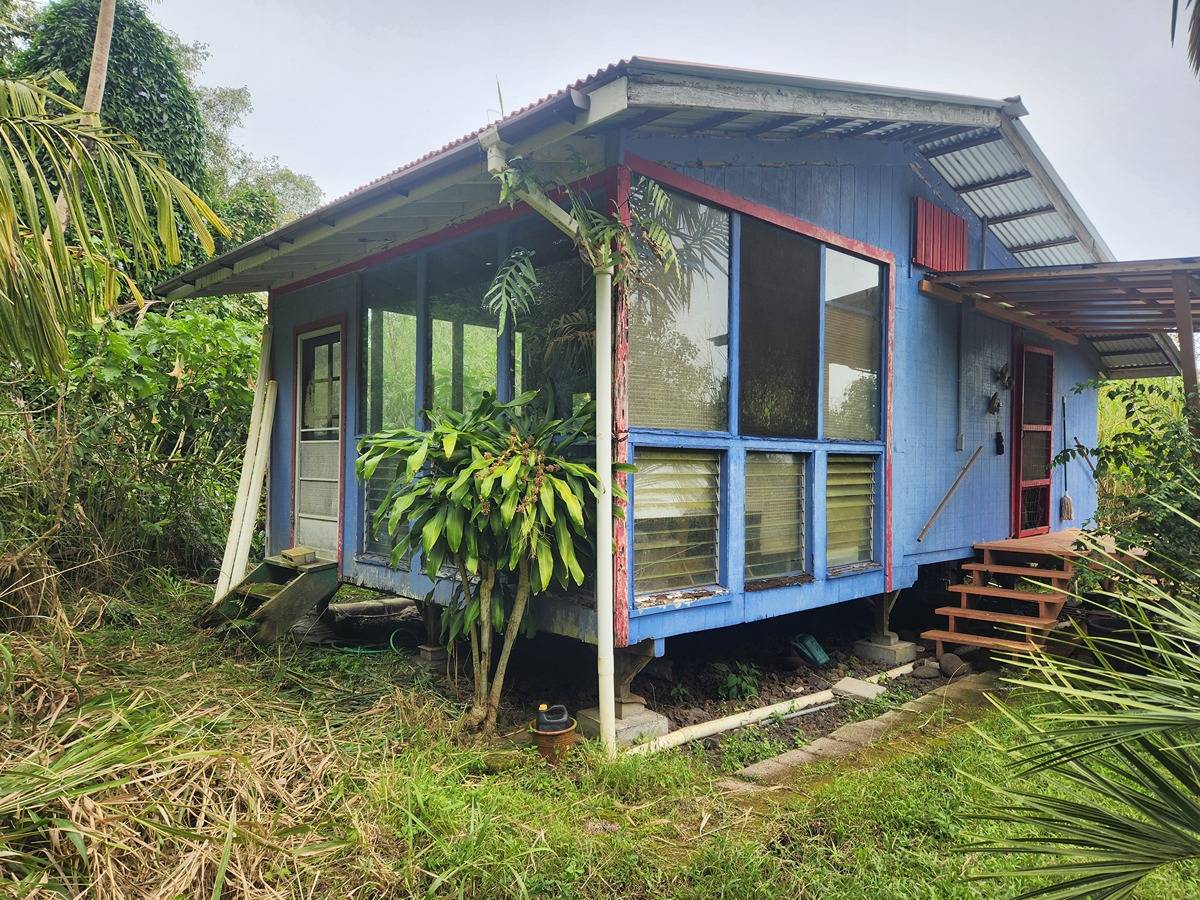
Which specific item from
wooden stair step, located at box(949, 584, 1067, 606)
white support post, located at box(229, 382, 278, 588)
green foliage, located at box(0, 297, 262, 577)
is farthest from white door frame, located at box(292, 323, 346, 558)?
wooden stair step, located at box(949, 584, 1067, 606)

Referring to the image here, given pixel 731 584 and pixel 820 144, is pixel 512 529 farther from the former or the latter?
pixel 820 144

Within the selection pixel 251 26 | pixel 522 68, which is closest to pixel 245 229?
pixel 522 68

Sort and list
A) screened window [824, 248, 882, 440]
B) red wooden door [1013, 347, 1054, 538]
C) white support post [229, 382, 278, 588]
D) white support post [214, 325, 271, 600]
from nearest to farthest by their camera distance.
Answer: screened window [824, 248, 882, 440] → white support post [214, 325, 271, 600] → white support post [229, 382, 278, 588] → red wooden door [1013, 347, 1054, 538]

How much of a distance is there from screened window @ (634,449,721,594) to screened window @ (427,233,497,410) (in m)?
1.28

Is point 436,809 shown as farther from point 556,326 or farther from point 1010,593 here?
point 1010,593

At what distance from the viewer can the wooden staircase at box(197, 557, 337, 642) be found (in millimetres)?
5309

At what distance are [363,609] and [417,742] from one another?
11.7 feet

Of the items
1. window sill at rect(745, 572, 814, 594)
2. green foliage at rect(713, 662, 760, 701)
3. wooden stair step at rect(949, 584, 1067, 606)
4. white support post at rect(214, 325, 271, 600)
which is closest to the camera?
window sill at rect(745, 572, 814, 594)

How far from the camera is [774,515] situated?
5.11 meters

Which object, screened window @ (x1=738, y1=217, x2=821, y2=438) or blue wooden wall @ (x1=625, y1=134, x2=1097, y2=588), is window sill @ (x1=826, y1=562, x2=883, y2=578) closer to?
blue wooden wall @ (x1=625, y1=134, x2=1097, y2=588)

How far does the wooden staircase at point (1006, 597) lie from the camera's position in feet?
19.7

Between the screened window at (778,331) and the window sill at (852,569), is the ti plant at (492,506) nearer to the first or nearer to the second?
the screened window at (778,331)

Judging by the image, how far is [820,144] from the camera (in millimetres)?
5465

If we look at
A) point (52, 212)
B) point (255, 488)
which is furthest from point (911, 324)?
point (52, 212)
